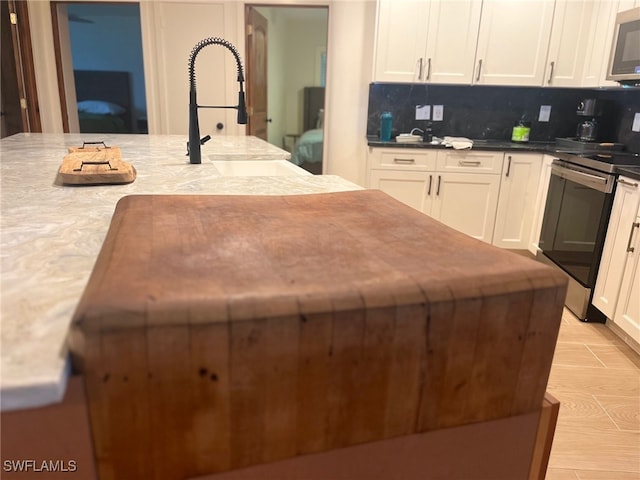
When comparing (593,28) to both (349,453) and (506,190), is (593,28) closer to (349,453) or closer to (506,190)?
(506,190)

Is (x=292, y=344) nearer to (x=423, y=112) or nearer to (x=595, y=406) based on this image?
(x=595, y=406)

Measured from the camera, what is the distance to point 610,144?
341cm

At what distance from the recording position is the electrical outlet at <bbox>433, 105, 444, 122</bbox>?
3.97m

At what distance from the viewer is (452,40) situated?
11.5 ft

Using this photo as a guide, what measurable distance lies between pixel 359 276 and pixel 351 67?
3637 mm

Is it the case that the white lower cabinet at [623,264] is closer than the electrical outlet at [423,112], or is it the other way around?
the white lower cabinet at [623,264]

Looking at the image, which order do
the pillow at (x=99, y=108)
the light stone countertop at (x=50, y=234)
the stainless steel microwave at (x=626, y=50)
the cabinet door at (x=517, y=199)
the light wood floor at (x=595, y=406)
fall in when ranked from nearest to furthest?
the light stone countertop at (x=50, y=234) < the light wood floor at (x=595, y=406) < the stainless steel microwave at (x=626, y=50) < the cabinet door at (x=517, y=199) < the pillow at (x=99, y=108)

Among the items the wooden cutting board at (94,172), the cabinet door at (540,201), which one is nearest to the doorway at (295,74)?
the cabinet door at (540,201)

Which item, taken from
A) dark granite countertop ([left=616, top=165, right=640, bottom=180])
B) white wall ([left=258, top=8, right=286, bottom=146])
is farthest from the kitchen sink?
white wall ([left=258, top=8, right=286, bottom=146])

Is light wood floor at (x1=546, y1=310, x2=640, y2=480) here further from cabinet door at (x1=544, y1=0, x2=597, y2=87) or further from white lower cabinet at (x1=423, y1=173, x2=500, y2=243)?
cabinet door at (x1=544, y1=0, x2=597, y2=87)

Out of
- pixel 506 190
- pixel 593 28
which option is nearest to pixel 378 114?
pixel 506 190

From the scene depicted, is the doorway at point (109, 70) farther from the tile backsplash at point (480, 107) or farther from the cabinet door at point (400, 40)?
the cabinet door at point (400, 40)

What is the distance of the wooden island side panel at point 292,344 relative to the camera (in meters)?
0.48

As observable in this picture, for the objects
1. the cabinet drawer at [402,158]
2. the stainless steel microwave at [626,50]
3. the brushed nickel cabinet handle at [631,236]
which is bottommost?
the brushed nickel cabinet handle at [631,236]
